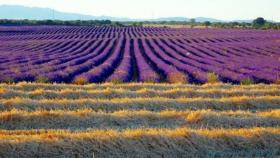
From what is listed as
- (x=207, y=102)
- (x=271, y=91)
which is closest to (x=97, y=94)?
(x=207, y=102)

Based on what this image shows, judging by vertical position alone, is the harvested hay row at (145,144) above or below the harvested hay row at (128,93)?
above

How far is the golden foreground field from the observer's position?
23.9ft

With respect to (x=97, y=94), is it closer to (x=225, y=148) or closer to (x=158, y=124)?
(x=158, y=124)

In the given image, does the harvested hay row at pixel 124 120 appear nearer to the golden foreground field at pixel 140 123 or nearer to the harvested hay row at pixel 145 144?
the golden foreground field at pixel 140 123

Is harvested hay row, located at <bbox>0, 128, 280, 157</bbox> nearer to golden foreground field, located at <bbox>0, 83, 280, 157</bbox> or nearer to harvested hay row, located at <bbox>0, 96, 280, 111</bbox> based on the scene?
golden foreground field, located at <bbox>0, 83, 280, 157</bbox>

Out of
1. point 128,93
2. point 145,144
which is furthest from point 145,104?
point 145,144

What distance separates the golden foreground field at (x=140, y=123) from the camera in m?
7.29

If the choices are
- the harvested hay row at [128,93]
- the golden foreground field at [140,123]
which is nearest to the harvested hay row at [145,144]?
the golden foreground field at [140,123]

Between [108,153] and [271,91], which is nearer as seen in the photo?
[108,153]

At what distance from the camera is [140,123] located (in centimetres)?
945

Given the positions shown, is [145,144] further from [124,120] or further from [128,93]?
[128,93]

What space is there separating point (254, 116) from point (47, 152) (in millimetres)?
4649

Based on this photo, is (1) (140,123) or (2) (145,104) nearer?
(1) (140,123)

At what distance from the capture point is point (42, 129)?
885 cm
